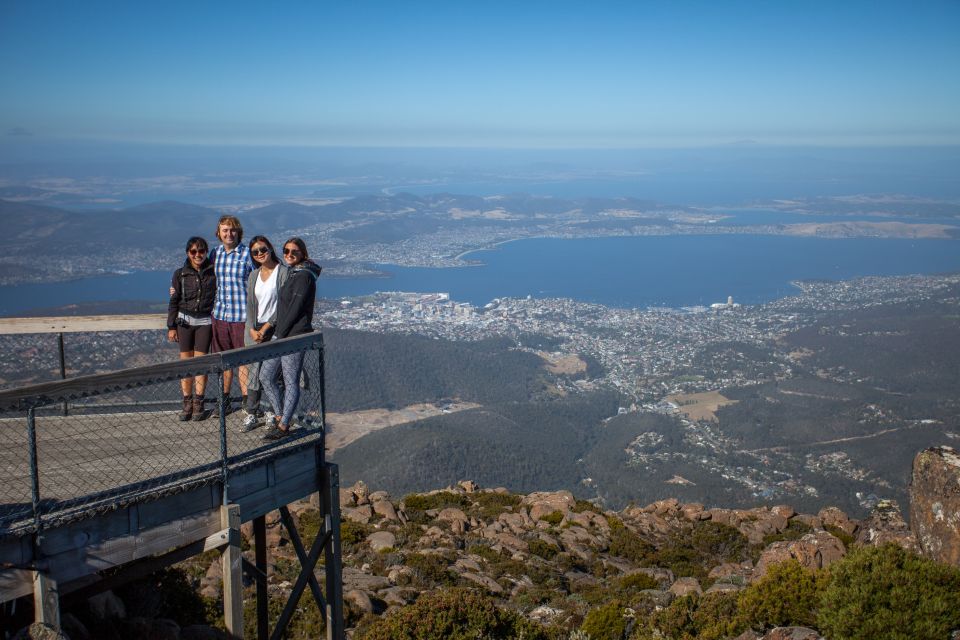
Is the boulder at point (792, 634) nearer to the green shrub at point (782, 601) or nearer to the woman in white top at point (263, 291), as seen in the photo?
the green shrub at point (782, 601)

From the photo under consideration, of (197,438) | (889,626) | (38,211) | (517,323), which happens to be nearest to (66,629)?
(197,438)

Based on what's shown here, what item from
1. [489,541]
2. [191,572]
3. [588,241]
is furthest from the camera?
[588,241]

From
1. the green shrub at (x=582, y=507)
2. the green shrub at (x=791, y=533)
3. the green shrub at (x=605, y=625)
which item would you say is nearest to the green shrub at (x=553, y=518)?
the green shrub at (x=582, y=507)

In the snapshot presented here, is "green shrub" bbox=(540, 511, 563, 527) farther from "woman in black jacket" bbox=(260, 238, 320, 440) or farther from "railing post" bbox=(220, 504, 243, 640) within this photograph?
"railing post" bbox=(220, 504, 243, 640)

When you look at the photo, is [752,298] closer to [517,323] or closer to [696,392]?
[517,323]

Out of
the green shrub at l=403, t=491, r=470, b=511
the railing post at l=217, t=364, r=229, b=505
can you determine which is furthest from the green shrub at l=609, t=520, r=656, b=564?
the railing post at l=217, t=364, r=229, b=505

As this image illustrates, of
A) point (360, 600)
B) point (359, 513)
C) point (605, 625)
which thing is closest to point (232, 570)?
point (360, 600)

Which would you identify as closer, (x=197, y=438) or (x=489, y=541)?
(x=197, y=438)
